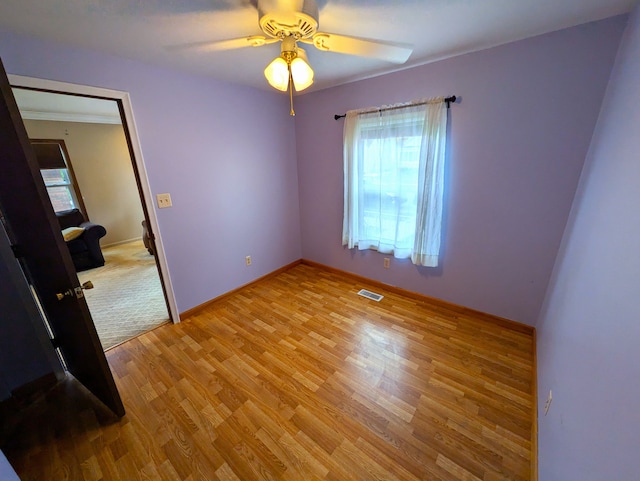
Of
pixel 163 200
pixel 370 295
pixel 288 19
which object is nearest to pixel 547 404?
pixel 370 295

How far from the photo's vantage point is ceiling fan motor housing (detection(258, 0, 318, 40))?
1029mm

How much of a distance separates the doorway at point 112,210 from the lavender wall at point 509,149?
2.01 m

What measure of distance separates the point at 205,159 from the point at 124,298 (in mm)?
1972

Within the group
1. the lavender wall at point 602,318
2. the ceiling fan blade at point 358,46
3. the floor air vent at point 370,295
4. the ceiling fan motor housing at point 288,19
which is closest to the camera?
the lavender wall at point 602,318

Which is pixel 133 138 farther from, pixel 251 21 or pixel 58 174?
pixel 58 174

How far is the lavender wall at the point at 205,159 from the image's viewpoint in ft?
5.63

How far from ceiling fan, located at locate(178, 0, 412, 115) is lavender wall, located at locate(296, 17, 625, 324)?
0.92 metres

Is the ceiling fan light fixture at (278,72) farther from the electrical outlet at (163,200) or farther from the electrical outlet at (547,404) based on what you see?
the electrical outlet at (547,404)

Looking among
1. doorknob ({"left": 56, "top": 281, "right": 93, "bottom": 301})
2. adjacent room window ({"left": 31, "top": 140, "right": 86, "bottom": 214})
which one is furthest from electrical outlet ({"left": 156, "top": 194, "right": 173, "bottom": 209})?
adjacent room window ({"left": 31, "top": 140, "right": 86, "bottom": 214})

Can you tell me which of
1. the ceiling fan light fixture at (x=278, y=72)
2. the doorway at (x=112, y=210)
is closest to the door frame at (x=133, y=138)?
the doorway at (x=112, y=210)

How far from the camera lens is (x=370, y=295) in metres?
2.78

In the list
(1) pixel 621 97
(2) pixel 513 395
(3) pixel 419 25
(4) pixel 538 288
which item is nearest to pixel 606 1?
(1) pixel 621 97

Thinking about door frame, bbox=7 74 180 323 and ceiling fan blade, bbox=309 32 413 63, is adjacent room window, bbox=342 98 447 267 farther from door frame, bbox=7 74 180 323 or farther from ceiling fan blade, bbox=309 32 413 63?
Result: door frame, bbox=7 74 180 323

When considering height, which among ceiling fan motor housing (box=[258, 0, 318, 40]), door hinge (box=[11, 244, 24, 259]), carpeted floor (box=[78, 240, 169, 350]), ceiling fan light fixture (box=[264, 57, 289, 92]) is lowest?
carpeted floor (box=[78, 240, 169, 350])
